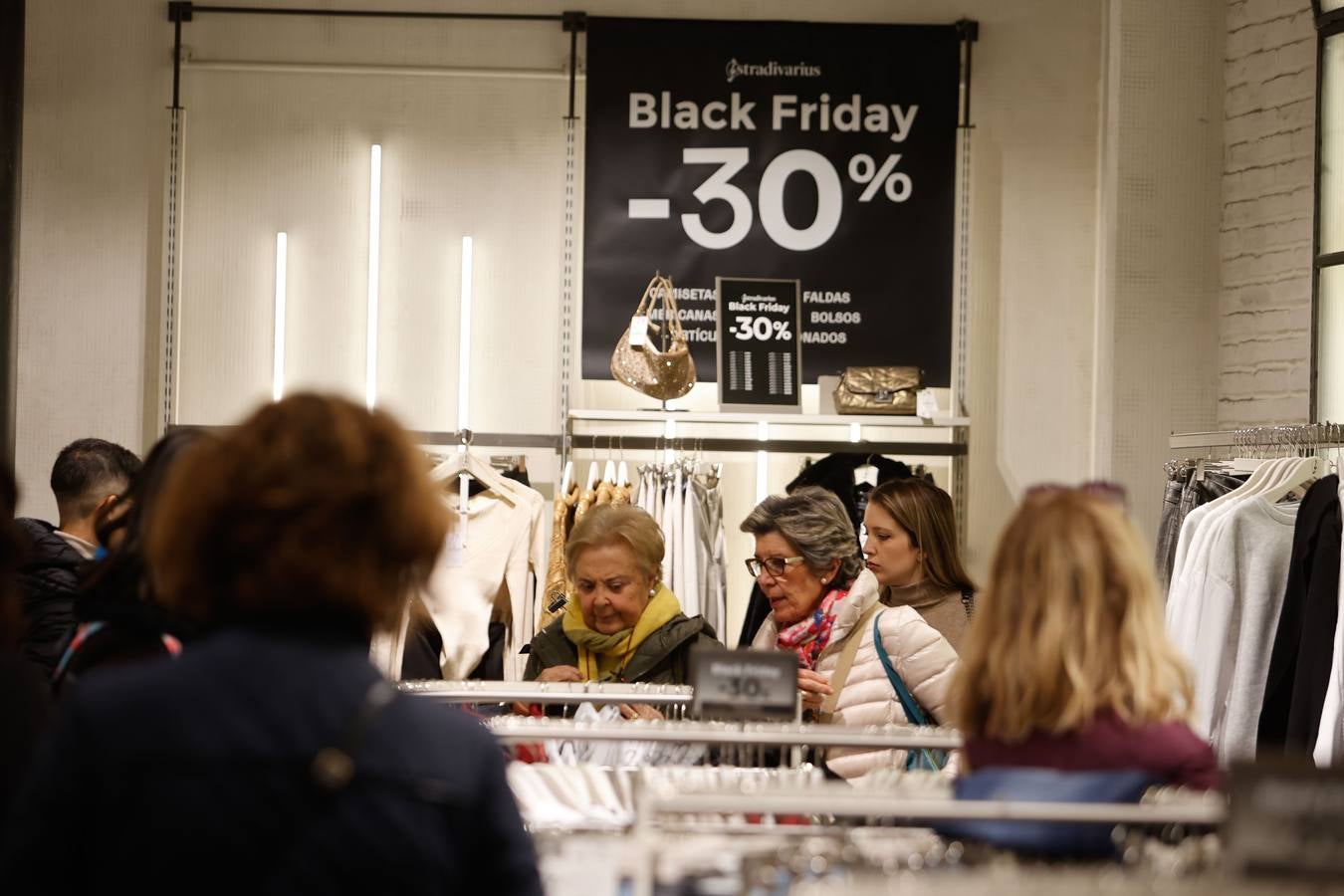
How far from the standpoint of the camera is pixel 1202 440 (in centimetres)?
450

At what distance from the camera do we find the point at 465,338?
20.2 ft

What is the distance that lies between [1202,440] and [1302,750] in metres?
1.12

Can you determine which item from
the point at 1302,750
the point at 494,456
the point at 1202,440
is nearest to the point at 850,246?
the point at 494,456

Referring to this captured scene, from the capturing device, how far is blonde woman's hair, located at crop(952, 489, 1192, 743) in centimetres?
188

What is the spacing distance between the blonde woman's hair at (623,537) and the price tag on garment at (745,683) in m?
1.26

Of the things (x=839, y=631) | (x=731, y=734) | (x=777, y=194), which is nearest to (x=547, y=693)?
(x=731, y=734)

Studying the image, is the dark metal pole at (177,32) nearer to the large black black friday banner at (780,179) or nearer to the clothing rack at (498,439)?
the clothing rack at (498,439)

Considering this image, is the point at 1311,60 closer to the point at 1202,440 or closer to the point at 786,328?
the point at 1202,440

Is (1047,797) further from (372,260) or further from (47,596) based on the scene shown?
(372,260)

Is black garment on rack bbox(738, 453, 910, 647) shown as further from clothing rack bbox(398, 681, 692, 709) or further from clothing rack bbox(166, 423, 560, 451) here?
clothing rack bbox(398, 681, 692, 709)

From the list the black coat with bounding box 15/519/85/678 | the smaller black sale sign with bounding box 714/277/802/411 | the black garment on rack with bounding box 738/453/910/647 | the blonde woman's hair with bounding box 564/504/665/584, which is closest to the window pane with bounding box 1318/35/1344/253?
the black garment on rack with bounding box 738/453/910/647

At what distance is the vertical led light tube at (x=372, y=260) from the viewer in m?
6.23

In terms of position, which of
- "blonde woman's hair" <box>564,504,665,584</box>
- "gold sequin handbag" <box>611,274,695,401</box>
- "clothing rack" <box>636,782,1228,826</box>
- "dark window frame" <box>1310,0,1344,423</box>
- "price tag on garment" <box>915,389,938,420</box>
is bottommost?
"clothing rack" <box>636,782,1228,826</box>

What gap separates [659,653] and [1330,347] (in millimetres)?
2995
